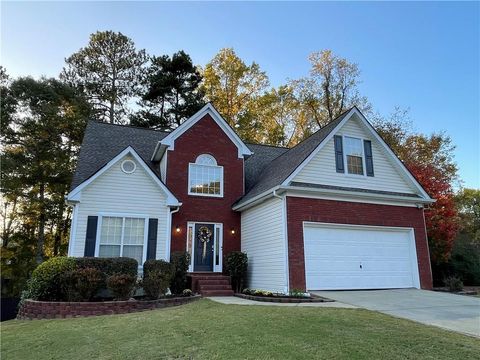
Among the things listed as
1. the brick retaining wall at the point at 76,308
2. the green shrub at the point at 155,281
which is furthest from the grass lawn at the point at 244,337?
the green shrub at the point at 155,281

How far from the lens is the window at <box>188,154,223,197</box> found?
1611cm

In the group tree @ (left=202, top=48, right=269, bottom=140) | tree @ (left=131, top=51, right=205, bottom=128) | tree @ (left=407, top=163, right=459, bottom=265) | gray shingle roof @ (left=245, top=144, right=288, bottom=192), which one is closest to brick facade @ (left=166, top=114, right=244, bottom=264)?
gray shingle roof @ (left=245, top=144, right=288, bottom=192)

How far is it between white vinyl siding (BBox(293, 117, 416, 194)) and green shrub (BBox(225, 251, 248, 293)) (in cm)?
398

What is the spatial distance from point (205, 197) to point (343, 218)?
19.8 ft

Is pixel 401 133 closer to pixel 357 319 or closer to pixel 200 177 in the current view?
pixel 200 177

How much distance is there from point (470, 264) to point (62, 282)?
19885 mm

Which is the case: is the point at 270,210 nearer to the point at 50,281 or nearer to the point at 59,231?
the point at 50,281

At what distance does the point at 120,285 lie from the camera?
10641mm

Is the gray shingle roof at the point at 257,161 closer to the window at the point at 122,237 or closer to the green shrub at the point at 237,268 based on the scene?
the green shrub at the point at 237,268

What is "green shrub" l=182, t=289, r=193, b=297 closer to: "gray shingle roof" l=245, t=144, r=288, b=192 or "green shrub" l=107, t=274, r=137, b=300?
"green shrub" l=107, t=274, r=137, b=300

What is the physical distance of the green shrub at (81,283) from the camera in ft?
34.7

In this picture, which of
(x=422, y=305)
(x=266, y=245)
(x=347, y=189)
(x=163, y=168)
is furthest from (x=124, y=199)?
(x=422, y=305)

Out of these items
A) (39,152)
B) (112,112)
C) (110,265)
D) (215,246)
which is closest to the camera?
(110,265)

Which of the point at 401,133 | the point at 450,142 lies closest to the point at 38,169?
the point at 401,133
